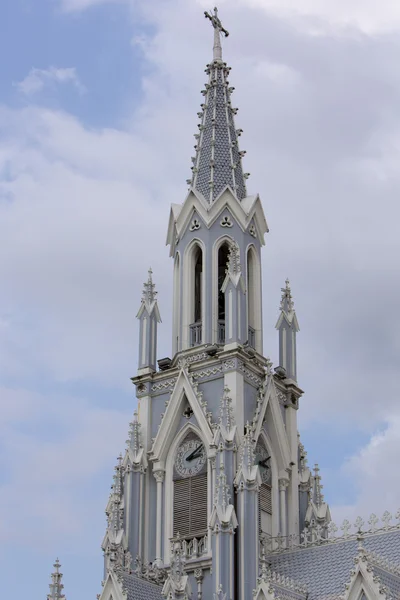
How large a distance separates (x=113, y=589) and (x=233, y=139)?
1774 cm

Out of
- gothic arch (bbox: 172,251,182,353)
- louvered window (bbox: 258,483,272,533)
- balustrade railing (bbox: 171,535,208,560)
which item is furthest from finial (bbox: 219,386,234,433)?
gothic arch (bbox: 172,251,182,353)

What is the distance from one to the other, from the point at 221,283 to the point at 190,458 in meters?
6.50

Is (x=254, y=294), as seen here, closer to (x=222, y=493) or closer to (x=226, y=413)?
→ (x=226, y=413)

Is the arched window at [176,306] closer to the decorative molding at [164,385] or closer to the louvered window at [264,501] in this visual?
the decorative molding at [164,385]

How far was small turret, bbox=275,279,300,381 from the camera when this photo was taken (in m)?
43.6

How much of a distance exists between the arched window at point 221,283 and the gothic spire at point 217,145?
1742mm

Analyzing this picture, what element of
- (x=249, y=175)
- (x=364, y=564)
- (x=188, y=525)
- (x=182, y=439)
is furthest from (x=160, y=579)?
(x=249, y=175)

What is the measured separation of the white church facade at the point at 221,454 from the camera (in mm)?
36344

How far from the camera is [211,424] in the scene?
39.8 metres

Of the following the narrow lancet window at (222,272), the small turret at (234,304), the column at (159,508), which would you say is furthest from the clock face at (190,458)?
the narrow lancet window at (222,272)

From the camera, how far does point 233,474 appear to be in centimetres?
3825

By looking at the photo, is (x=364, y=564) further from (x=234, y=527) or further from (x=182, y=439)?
(x=182, y=439)

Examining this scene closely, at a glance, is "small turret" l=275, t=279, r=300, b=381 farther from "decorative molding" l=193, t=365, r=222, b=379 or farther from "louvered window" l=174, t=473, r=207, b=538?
"louvered window" l=174, t=473, r=207, b=538

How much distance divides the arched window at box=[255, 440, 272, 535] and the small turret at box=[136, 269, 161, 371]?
15.4 ft
